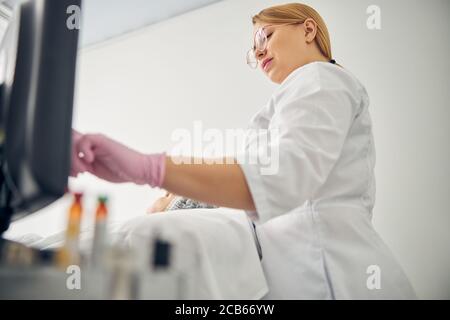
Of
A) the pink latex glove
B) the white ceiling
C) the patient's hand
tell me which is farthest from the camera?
the white ceiling

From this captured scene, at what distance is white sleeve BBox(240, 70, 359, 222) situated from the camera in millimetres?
667

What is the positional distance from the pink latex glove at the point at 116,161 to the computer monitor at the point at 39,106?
3.8 inches

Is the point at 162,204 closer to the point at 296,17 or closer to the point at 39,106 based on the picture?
the point at 296,17

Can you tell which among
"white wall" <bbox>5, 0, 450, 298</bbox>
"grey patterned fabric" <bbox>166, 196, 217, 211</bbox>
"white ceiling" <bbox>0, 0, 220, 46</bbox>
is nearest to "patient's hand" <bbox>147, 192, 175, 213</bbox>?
"grey patterned fabric" <bbox>166, 196, 217, 211</bbox>

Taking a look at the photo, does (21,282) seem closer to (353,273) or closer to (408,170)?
(353,273)

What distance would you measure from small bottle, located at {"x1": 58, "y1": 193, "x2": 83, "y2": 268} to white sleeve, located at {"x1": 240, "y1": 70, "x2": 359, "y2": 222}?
10.9 inches

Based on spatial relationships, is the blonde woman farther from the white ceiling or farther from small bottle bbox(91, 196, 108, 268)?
the white ceiling

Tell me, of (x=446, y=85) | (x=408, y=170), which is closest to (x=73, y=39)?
(x=408, y=170)

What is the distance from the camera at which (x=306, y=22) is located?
44.9 inches

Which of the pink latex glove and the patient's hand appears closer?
the pink latex glove

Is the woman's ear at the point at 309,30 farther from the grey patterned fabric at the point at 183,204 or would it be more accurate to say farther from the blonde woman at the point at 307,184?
the grey patterned fabric at the point at 183,204

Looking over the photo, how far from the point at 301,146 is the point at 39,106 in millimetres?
429

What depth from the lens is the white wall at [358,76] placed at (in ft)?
4.78

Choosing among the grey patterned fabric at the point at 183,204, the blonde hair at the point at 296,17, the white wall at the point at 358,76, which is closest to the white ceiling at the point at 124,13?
the white wall at the point at 358,76
